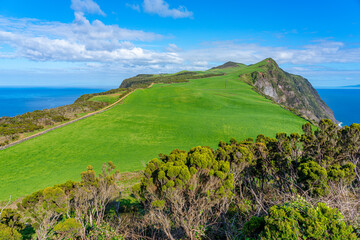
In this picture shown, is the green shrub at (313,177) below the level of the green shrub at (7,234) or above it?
above

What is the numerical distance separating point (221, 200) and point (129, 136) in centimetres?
2392

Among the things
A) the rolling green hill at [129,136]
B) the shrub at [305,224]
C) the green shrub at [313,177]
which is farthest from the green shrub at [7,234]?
the green shrub at [313,177]

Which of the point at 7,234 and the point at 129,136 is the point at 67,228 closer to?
the point at 7,234

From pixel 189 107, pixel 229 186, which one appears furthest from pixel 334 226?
pixel 189 107

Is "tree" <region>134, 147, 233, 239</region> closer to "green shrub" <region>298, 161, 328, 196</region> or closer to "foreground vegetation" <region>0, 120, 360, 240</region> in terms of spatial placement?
"foreground vegetation" <region>0, 120, 360, 240</region>

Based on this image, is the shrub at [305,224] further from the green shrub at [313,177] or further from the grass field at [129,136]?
the grass field at [129,136]

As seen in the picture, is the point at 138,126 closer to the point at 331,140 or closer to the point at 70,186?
the point at 70,186

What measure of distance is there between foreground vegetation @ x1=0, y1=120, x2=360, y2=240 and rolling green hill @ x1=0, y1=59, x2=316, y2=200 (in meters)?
6.23

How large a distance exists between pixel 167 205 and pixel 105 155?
675 inches

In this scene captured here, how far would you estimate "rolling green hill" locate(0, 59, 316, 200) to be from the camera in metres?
18.2

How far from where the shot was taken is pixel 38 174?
57.8 feet

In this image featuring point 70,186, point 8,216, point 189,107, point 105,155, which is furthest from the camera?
point 189,107

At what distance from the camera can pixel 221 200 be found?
26.1ft

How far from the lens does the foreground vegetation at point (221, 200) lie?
444 centimetres
